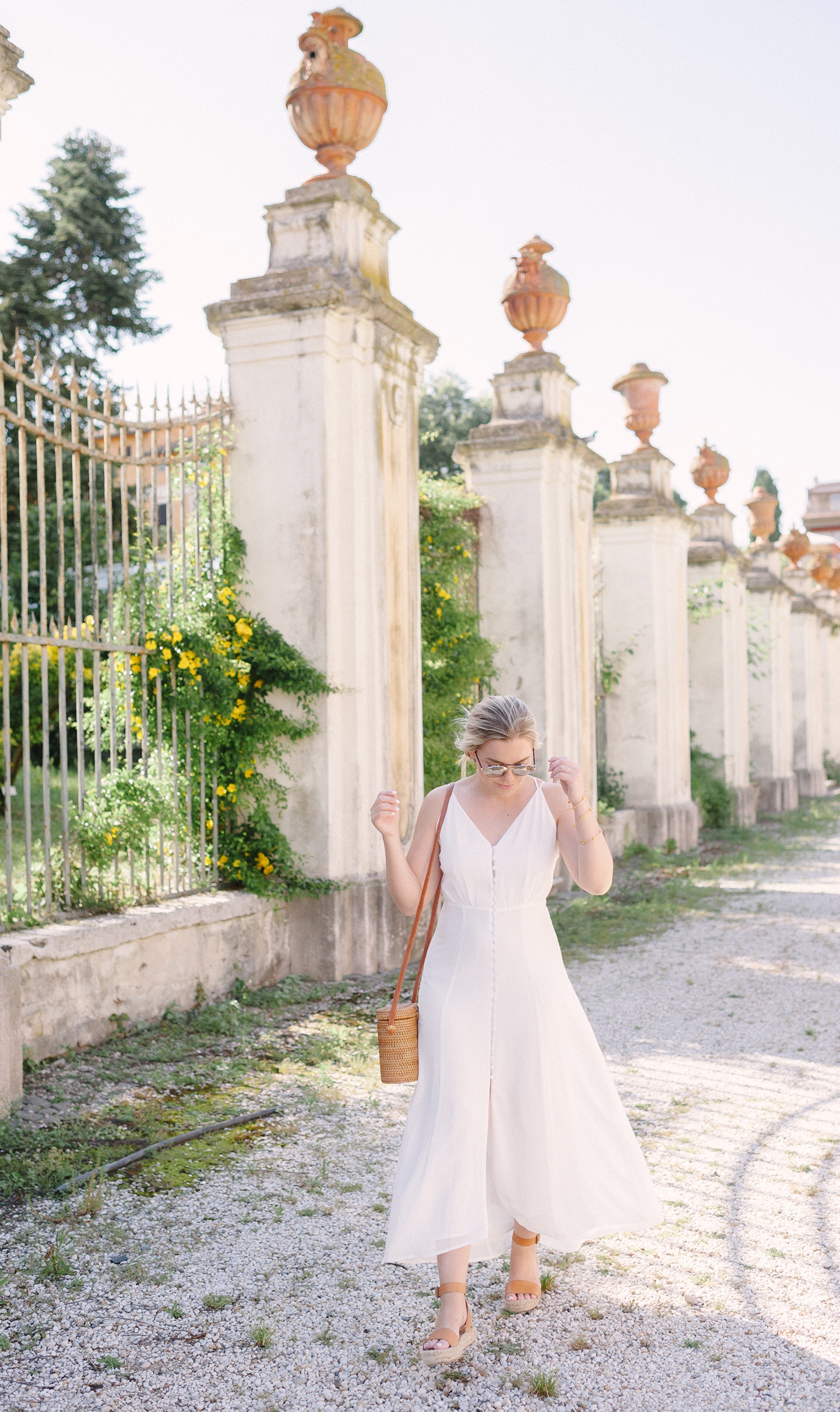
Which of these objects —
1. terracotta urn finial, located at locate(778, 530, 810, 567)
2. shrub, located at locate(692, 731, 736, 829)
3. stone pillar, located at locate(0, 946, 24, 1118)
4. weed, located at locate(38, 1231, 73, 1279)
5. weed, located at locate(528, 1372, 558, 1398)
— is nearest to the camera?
weed, located at locate(528, 1372, 558, 1398)

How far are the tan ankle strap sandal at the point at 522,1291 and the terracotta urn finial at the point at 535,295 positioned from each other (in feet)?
25.8

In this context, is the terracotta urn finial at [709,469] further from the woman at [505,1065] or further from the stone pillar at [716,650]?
the woman at [505,1065]

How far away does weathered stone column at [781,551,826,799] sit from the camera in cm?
2130

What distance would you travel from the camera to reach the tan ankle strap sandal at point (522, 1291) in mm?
2859

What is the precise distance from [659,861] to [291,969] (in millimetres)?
5633

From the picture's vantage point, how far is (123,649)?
5594mm

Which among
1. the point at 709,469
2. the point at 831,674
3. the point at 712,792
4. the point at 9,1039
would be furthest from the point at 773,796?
the point at 9,1039

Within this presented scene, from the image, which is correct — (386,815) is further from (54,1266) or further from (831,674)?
(831,674)

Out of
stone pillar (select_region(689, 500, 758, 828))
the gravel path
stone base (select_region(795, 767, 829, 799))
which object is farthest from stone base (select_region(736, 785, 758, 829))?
the gravel path

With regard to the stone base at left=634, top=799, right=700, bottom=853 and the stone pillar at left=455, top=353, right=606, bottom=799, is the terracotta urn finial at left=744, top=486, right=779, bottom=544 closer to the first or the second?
the stone base at left=634, top=799, right=700, bottom=853

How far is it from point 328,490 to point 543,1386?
4.66 metres

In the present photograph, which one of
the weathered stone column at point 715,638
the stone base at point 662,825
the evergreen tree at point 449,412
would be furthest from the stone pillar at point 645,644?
the evergreen tree at point 449,412

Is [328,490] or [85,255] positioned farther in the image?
[85,255]

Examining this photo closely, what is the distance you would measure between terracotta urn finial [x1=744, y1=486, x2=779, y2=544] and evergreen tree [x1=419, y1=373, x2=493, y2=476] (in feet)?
24.7
